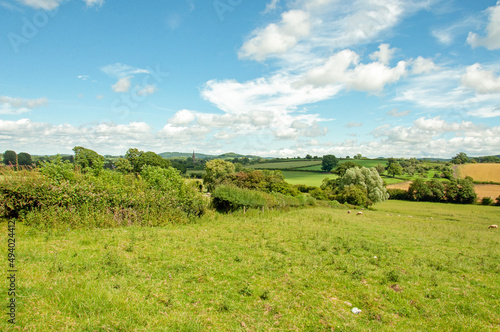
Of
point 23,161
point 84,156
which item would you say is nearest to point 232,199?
point 23,161

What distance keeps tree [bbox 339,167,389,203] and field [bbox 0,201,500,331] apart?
44.5 metres

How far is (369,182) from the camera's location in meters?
54.0

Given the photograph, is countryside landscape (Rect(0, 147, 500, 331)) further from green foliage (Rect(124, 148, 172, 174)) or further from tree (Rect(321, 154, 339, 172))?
tree (Rect(321, 154, 339, 172))

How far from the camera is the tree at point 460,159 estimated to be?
102363 millimetres

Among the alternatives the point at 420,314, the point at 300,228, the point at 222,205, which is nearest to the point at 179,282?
the point at 420,314

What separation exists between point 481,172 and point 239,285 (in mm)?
102573

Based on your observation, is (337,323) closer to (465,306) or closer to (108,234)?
(465,306)

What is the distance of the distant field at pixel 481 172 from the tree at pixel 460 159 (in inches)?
601

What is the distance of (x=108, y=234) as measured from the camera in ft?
34.8

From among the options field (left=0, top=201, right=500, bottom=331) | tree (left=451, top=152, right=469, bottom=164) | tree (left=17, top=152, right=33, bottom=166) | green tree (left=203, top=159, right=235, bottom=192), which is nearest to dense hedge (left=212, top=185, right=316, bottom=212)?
field (left=0, top=201, right=500, bottom=331)

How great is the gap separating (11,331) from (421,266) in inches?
421

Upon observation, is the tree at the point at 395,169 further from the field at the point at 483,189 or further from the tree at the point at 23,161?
the tree at the point at 23,161

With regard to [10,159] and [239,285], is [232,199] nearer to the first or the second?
[239,285]

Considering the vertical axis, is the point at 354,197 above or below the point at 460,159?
below
